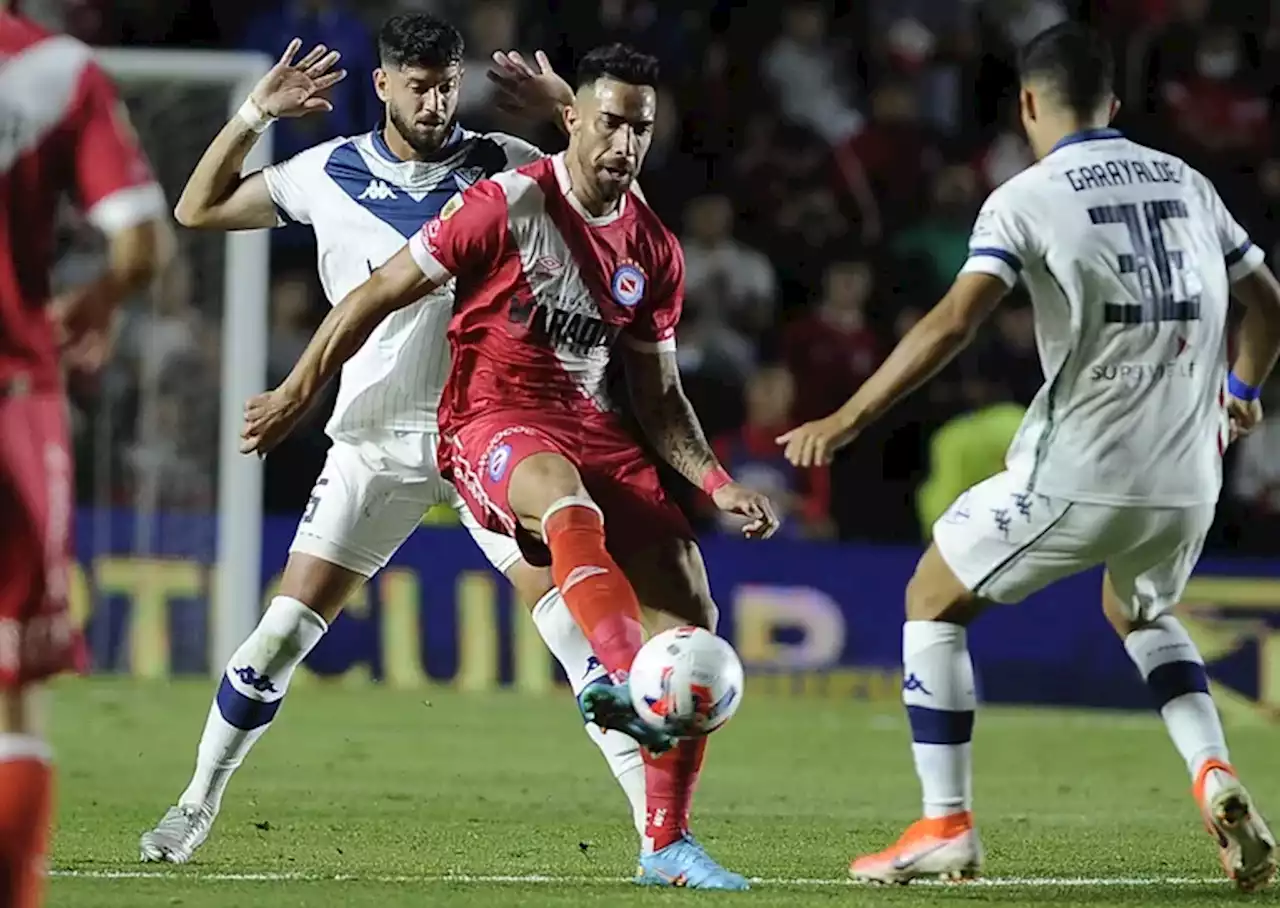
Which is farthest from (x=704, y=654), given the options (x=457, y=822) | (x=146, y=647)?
(x=146, y=647)

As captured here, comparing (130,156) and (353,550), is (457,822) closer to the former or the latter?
(353,550)

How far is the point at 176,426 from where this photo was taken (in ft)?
→ 55.0

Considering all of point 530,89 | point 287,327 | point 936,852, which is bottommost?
point 936,852

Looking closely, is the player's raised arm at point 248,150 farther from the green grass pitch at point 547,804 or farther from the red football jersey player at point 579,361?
the green grass pitch at point 547,804

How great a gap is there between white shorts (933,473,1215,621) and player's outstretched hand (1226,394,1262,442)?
68 cm

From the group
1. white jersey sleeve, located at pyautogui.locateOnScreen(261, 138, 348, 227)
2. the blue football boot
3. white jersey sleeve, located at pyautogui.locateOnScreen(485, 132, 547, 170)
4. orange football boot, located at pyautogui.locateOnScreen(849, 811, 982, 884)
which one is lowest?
the blue football boot

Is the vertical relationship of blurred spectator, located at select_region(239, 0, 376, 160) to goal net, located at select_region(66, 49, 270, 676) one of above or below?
above

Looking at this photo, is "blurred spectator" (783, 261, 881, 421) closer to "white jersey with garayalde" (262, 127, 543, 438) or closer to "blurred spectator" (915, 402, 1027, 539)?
"blurred spectator" (915, 402, 1027, 539)

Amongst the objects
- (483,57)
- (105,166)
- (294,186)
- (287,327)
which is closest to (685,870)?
(294,186)

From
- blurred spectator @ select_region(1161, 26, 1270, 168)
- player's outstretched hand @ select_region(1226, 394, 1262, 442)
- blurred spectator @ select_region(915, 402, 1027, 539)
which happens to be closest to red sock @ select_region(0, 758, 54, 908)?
player's outstretched hand @ select_region(1226, 394, 1262, 442)

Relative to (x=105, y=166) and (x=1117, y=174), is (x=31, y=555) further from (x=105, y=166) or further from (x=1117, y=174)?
(x=1117, y=174)

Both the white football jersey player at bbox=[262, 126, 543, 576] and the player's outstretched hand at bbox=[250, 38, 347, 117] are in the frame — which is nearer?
the player's outstretched hand at bbox=[250, 38, 347, 117]

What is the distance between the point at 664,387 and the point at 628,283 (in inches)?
14.5

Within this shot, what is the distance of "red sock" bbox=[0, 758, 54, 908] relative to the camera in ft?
15.4
